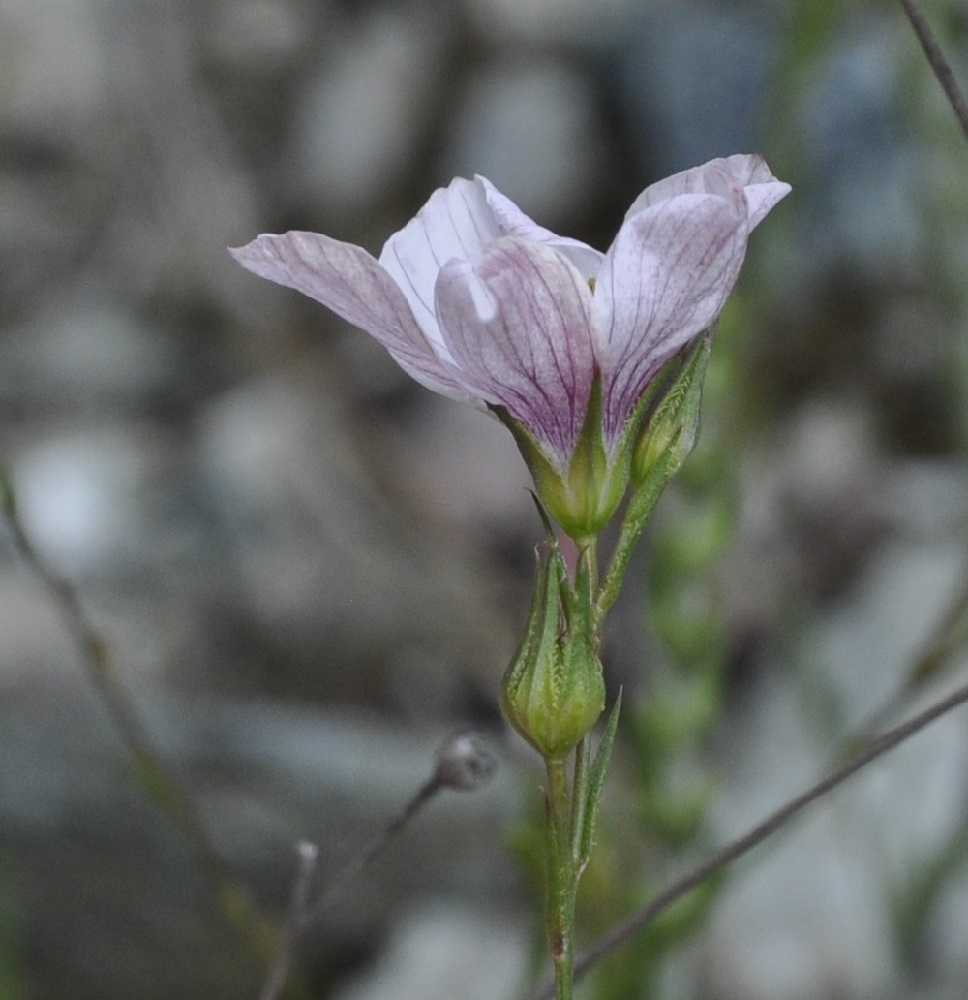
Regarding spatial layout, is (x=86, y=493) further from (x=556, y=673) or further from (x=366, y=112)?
(x=556, y=673)

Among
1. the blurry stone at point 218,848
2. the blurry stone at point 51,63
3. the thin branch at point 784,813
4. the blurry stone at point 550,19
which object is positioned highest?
the blurry stone at point 51,63

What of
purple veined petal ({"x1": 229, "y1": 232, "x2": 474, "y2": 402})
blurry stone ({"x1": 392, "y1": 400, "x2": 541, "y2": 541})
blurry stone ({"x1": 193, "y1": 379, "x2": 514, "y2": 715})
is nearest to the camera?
purple veined petal ({"x1": 229, "y1": 232, "x2": 474, "y2": 402})

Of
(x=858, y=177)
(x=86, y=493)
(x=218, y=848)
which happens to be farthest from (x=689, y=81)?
(x=218, y=848)

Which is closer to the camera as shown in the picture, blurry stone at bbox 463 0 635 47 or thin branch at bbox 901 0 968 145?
thin branch at bbox 901 0 968 145

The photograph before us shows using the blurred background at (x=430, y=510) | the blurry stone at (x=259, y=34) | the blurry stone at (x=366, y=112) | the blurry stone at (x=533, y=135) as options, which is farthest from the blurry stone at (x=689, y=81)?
the blurry stone at (x=259, y=34)

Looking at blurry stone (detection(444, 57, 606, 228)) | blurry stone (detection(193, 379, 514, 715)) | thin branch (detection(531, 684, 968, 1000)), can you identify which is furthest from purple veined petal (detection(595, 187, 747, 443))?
blurry stone (detection(444, 57, 606, 228))

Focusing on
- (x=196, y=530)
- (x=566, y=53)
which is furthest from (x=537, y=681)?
(x=566, y=53)

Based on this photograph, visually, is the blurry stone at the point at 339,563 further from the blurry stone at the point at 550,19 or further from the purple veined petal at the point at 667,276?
the purple veined petal at the point at 667,276

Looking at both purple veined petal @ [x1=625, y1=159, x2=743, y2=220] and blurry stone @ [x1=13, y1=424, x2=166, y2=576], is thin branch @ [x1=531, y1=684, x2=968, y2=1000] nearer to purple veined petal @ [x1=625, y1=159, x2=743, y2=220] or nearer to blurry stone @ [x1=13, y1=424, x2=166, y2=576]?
purple veined petal @ [x1=625, y1=159, x2=743, y2=220]
